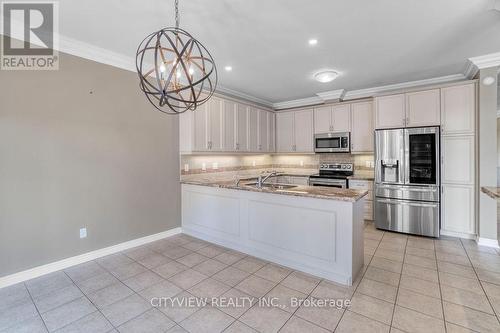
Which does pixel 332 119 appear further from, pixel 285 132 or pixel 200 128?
pixel 200 128

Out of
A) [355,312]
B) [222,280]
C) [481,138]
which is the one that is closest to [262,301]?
[222,280]

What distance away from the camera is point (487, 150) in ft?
11.2

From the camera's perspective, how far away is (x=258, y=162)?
603cm

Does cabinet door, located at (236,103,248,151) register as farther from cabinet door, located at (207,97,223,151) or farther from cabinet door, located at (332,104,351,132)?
cabinet door, located at (332,104,351,132)

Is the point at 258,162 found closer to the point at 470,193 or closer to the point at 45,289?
the point at 470,193

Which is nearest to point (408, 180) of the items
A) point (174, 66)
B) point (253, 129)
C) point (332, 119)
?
point (332, 119)

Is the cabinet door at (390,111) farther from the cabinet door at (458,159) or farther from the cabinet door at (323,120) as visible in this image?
the cabinet door at (323,120)

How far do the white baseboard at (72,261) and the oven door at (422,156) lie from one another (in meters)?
4.16

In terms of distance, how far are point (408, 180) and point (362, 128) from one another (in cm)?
133

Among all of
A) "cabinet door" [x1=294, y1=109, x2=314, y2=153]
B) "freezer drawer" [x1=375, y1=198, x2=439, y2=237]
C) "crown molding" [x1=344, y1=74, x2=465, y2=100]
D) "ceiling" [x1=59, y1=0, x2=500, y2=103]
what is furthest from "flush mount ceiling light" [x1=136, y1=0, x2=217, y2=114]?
"freezer drawer" [x1=375, y1=198, x2=439, y2=237]

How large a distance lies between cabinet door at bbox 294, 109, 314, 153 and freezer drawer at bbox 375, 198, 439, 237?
1.88m

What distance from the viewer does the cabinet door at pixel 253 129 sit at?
16.8 feet

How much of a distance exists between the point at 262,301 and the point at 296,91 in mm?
3992

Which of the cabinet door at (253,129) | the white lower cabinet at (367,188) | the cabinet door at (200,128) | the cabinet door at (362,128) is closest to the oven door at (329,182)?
the white lower cabinet at (367,188)
